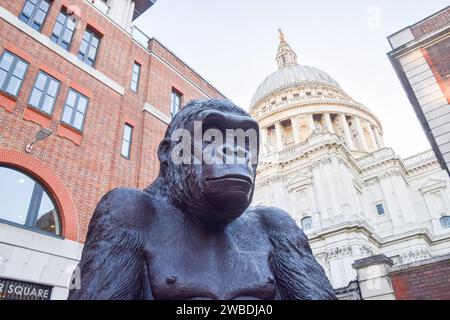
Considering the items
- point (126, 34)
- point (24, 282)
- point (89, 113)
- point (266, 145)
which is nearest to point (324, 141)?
point (266, 145)

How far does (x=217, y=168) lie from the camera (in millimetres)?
1191

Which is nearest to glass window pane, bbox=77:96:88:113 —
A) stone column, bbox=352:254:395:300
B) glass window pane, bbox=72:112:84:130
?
glass window pane, bbox=72:112:84:130

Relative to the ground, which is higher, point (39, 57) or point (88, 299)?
point (39, 57)

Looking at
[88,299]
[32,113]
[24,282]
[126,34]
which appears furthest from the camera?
[126,34]

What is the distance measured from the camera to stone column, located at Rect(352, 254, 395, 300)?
9156mm

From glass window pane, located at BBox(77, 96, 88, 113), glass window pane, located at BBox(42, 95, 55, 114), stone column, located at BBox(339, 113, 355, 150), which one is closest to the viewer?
glass window pane, located at BBox(42, 95, 55, 114)

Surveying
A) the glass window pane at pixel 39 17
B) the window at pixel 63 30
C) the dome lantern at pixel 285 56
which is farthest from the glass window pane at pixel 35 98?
the dome lantern at pixel 285 56

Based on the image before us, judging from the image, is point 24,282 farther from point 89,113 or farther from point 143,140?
point 143,140

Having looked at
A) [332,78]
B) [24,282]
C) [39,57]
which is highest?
[332,78]

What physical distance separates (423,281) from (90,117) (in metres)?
11.3

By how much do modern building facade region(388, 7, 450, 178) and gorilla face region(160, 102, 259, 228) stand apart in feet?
37.7

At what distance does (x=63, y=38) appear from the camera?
38.3ft

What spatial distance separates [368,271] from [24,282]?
9496 mm

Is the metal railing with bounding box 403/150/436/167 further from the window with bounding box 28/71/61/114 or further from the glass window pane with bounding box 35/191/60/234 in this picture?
the glass window pane with bounding box 35/191/60/234
